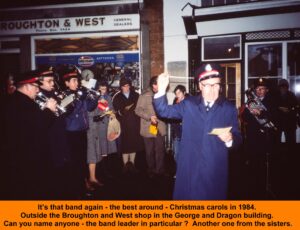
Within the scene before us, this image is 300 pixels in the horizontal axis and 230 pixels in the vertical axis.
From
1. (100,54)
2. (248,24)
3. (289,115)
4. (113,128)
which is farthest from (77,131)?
(248,24)

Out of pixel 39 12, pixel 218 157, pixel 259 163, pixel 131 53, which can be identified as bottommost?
pixel 259 163

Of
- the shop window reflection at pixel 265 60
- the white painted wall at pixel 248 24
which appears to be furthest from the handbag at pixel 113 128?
the shop window reflection at pixel 265 60

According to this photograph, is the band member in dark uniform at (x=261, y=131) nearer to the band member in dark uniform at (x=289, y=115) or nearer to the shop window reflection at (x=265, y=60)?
the band member in dark uniform at (x=289, y=115)

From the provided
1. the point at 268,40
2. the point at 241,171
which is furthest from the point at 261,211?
the point at 268,40

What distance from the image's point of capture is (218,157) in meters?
3.40

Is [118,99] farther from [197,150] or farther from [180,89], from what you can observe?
[197,150]

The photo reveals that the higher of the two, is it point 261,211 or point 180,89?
point 180,89

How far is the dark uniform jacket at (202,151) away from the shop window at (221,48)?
7.90 meters

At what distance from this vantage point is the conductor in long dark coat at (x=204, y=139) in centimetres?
338

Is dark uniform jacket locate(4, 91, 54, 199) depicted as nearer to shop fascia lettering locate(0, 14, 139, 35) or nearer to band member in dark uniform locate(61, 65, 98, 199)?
band member in dark uniform locate(61, 65, 98, 199)

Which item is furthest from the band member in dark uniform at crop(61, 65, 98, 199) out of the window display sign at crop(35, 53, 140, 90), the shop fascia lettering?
the shop fascia lettering

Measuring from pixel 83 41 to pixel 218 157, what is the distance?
9.36 meters

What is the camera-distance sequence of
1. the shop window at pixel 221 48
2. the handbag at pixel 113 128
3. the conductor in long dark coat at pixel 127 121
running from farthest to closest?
1. the shop window at pixel 221 48
2. the conductor in long dark coat at pixel 127 121
3. the handbag at pixel 113 128

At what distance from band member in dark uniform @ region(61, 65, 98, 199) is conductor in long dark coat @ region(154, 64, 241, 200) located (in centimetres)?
276
